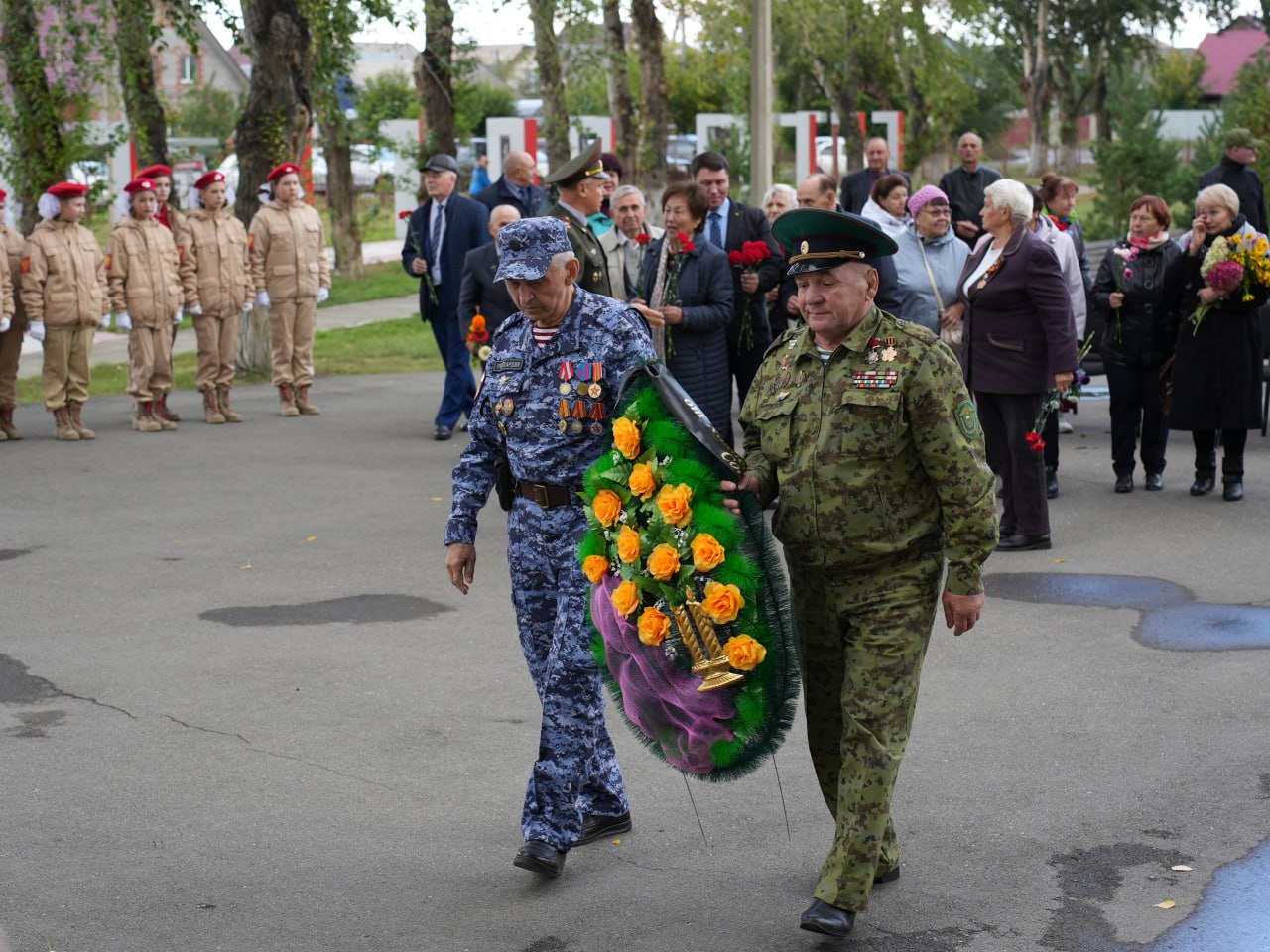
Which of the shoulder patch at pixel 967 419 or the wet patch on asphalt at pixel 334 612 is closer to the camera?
the shoulder patch at pixel 967 419

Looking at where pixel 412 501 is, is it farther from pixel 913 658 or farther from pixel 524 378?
pixel 913 658

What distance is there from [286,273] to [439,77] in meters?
8.89

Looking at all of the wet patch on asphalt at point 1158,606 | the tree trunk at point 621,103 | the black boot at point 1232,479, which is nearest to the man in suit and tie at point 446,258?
the black boot at point 1232,479

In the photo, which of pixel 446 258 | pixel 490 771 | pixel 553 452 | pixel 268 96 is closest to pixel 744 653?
pixel 553 452

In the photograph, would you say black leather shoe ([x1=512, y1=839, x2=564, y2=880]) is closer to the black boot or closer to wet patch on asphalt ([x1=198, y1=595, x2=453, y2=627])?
wet patch on asphalt ([x1=198, y1=595, x2=453, y2=627])

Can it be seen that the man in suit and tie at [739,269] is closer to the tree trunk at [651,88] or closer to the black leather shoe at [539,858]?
the black leather shoe at [539,858]

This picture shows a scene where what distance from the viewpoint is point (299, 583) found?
30.1 feet

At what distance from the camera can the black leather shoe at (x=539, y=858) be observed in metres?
5.09

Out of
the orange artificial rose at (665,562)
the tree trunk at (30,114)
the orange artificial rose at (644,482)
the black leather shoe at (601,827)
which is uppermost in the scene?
the tree trunk at (30,114)

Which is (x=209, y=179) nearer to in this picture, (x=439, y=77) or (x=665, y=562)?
(x=439, y=77)

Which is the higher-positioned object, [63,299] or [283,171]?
[283,171]

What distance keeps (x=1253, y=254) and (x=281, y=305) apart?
Answer: 848 cm

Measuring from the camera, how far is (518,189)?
15.0 m

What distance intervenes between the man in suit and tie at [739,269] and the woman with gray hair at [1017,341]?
1.49 m
